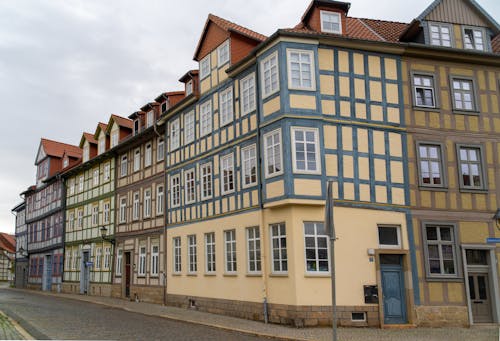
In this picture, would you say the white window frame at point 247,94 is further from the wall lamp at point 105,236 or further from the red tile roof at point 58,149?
the red tile roof at point 58,149

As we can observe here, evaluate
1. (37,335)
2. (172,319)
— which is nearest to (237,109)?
(172,319)

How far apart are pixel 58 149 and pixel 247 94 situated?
34651 mm

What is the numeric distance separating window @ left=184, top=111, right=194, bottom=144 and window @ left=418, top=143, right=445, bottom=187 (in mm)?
10479

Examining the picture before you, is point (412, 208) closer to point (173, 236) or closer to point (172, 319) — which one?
point (172, 319)

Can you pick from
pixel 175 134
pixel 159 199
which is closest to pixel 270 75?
pixel 175 134

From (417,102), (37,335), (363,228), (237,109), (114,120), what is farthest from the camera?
(114,120)

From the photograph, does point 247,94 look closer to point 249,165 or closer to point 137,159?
point 249,165

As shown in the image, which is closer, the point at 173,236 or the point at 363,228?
the point at 363,228

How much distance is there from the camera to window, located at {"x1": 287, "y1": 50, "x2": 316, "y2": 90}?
18328 millimetres

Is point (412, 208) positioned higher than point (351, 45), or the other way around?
point (351, 45)

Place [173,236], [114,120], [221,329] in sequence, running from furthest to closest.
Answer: [114,120] < [173,236] < [221,329]

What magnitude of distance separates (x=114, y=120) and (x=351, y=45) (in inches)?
829

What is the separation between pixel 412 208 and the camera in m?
19.0

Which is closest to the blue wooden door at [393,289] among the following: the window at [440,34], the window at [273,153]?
the window at [273,153]
